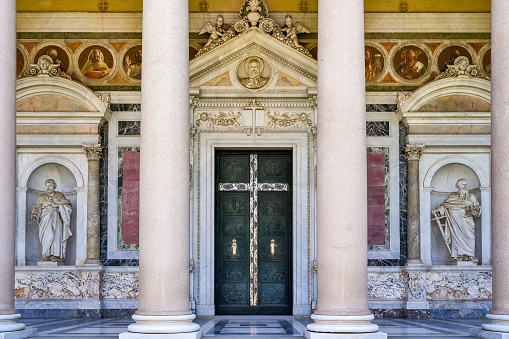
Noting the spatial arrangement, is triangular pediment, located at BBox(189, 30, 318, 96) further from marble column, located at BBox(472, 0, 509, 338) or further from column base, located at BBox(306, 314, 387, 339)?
column base, located at BBox(306, 314, 387, 339)

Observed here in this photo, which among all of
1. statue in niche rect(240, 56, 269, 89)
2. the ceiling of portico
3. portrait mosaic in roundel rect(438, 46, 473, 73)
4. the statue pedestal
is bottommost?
the statue pedestal

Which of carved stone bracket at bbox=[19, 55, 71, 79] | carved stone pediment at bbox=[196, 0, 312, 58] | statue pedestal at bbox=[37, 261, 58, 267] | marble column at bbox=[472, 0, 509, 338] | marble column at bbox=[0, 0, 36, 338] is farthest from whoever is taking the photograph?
carved stone pediment at bbox=[196, 0, 312, 58]

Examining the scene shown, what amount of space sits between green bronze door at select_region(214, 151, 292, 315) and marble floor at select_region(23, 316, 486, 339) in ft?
2.46

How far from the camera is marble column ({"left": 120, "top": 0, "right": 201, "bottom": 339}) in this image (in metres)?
11.6

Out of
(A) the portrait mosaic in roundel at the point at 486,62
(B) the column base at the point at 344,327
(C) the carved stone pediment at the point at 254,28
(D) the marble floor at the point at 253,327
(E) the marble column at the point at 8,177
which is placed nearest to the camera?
(B) the column base at the point at 344,327

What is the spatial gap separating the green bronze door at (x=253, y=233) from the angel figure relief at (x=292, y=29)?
2818 mm

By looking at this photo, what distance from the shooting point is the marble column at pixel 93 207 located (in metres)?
17.4

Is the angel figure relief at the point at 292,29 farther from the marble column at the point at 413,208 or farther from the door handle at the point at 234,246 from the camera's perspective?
the door handle at the point at 234,246

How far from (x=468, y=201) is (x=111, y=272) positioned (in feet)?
28.5

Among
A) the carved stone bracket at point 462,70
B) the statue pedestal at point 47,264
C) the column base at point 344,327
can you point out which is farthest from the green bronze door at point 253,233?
the column base at point 344,327

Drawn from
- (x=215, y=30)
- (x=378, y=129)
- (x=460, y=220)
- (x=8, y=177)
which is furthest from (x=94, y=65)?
(x=460, y=220)

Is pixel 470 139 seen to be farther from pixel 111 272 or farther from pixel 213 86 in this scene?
pixel 111 272

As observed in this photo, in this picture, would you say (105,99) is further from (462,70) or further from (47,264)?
(462,70)

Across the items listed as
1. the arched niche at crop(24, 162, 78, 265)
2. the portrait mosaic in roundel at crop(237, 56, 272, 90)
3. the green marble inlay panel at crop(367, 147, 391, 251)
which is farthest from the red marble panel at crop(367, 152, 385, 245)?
the arched niche at crop(24, 162, 78, 265)
